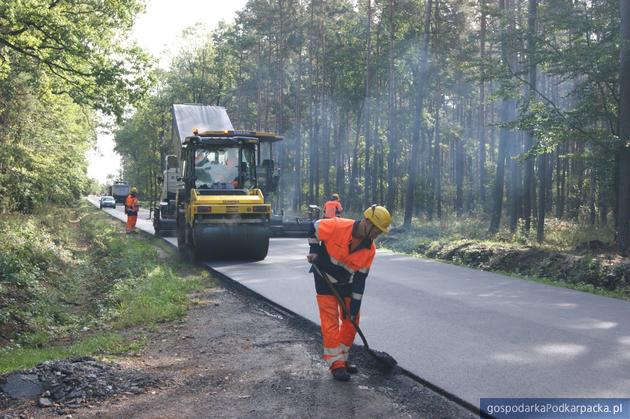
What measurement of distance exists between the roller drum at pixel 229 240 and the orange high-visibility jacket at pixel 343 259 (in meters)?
9.16

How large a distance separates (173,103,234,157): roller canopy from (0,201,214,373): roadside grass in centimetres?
461

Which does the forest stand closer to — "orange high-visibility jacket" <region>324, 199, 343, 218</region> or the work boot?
"orange high-visibility jacket" <region>324, 199, 343, 218</region>

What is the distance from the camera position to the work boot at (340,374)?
5.69 metres

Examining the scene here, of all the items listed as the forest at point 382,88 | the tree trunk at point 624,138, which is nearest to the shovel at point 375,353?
the forest at point 382,88

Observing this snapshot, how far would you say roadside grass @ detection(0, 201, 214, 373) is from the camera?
26.3 feet

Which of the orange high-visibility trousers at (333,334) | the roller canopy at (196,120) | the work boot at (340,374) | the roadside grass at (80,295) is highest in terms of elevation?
the roller canopy at (196,120)

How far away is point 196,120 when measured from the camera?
2292 centimetres

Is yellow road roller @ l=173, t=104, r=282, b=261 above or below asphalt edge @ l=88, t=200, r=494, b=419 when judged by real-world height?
above

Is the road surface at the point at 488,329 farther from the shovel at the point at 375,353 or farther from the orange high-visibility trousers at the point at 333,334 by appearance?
the orange high-visibility trousers at the point at 333,334

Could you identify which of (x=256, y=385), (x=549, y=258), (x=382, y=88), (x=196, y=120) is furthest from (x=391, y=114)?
(x=256, y=385)

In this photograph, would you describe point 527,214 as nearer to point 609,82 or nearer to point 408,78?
point 609,82

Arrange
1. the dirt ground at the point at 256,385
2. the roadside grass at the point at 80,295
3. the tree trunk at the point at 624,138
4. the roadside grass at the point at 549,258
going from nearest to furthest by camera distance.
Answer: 1. the dirt ground at the point at 256,385
2. the roadside grass at the point at 80,295
3. the roadside grass at the point at 549,258
4. the tree trunk at the point at 624,138

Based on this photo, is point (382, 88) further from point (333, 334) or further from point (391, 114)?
point (333, 334)

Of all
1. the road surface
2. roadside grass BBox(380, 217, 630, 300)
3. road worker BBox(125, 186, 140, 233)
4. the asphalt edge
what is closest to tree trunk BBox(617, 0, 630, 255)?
roadside grass BBox(380, 217, 630, 300)
